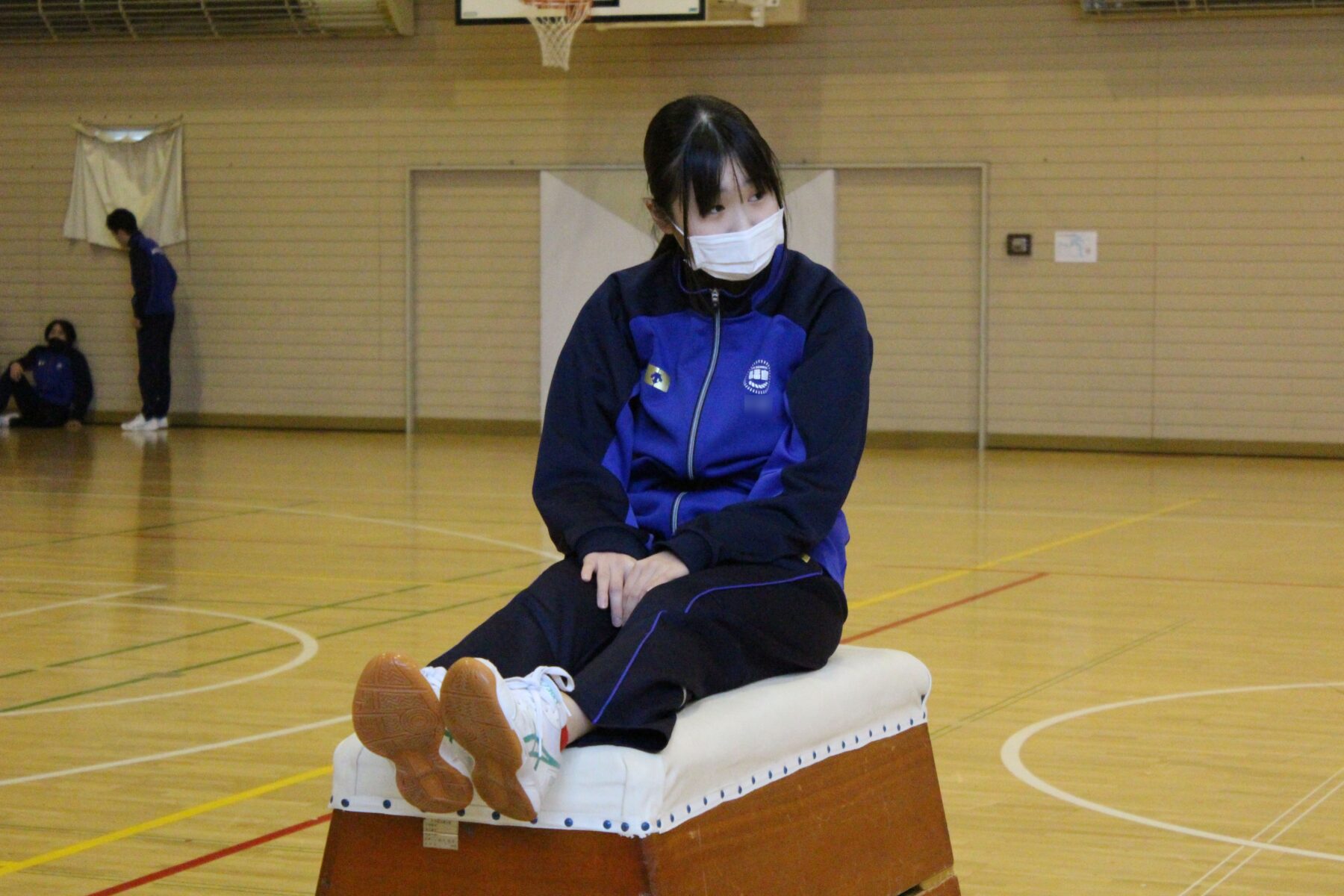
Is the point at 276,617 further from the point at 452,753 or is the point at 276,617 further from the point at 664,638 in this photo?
the point at 452,753

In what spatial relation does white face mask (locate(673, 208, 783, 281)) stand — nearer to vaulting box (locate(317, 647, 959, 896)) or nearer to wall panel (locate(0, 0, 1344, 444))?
vaulting box (locate(317, 647, 959, 896))

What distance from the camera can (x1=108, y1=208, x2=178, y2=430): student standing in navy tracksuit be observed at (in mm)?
12086

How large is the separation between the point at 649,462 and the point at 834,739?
1.62 ft

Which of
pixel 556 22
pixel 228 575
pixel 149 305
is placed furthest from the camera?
pixel 149 305

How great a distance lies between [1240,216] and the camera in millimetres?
10695

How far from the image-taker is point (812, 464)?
2316 mm

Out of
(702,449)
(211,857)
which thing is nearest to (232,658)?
(211,857)

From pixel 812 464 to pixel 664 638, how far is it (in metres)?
0.40

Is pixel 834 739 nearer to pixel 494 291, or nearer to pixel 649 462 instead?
pixel 649 462

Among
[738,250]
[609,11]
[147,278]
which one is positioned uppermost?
[609,11]

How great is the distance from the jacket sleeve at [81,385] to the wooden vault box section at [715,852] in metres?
11.4

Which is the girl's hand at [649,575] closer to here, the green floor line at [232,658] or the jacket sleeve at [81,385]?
the green floor line at [232,658]

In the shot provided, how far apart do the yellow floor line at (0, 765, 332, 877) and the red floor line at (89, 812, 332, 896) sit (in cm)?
19

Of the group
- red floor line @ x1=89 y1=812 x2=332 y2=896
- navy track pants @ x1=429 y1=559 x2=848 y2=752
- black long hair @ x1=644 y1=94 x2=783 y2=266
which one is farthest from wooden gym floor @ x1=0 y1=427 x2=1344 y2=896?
black long hair @ x1=644 y1=94 x2=783 y2=266
